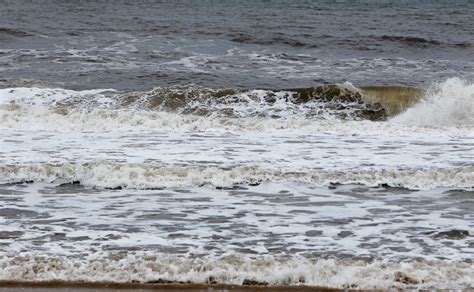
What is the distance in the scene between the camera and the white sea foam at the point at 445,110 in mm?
14438

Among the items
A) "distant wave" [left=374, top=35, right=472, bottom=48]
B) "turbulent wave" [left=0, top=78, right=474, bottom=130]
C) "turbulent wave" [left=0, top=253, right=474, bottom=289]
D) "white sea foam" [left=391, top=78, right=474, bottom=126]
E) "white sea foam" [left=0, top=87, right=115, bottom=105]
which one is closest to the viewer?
"turbulent wave" [left=0, top=253, right=474, bottom=289]

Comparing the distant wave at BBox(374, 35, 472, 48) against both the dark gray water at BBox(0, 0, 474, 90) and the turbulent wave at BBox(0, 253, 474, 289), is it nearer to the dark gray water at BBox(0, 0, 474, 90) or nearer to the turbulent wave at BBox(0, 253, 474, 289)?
the dark gray water at BBox(0, 0, 474, 90)

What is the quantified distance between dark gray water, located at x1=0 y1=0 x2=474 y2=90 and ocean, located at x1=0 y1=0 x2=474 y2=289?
0.15 metres

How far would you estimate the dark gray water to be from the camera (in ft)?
61.7

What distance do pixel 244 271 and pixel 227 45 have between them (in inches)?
745

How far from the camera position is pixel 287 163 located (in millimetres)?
10219

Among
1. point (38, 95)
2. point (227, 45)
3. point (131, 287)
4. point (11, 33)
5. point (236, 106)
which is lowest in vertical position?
point (131, 287)

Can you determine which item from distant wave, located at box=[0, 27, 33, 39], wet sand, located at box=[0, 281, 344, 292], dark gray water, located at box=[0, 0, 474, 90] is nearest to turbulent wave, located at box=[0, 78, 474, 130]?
dark gray water, located at box=[0, 0, 474, 90]

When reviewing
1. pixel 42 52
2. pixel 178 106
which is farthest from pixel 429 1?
pixel 178 106

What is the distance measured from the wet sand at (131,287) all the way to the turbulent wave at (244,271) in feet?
0.19

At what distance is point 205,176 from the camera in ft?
31.1

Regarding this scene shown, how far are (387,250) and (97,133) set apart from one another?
683 centimetres

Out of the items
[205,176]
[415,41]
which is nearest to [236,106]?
[205,176]

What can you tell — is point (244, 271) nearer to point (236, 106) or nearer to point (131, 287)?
point (131, 287)
